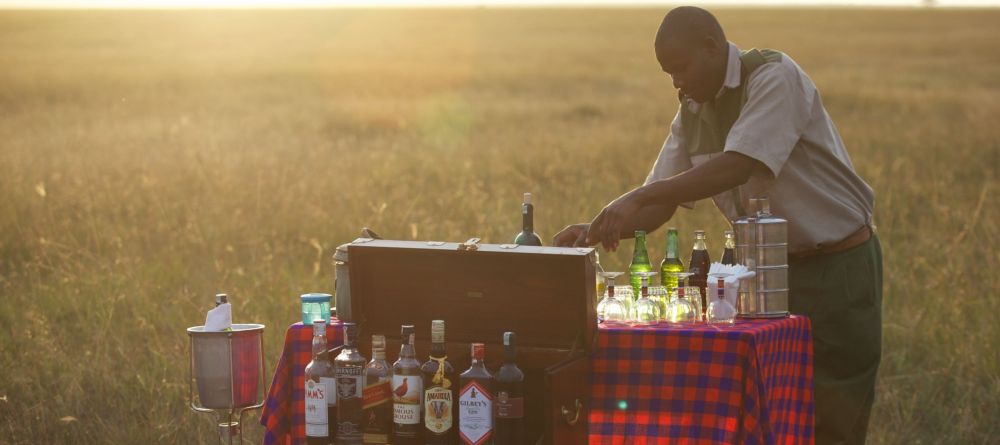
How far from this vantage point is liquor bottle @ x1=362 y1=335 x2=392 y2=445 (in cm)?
498

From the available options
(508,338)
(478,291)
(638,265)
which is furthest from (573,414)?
(638,265)

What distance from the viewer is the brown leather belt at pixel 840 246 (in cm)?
588

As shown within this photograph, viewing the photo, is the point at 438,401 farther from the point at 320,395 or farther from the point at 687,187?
the point at 687,187

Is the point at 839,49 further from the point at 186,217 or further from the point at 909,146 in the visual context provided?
the point at 186,217

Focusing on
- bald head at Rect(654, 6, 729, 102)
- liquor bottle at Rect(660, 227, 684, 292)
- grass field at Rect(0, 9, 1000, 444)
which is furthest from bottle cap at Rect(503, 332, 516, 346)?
grass field at Rect(0, 9, 1000, 444)

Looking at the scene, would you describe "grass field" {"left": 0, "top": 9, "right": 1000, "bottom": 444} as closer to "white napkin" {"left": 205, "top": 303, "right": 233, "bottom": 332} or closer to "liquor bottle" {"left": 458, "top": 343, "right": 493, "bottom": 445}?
"white napkin" {"left": 205, "top": 303, "right": 233, "bottom": 332}

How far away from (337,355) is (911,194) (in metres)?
8.95

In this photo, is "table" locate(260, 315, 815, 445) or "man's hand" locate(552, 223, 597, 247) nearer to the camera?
"table" locate(260, 315, 815, 445)

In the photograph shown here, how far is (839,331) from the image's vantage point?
591 cm

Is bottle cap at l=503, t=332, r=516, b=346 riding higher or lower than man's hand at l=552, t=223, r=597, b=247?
lower

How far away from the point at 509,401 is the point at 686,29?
1.66 metres

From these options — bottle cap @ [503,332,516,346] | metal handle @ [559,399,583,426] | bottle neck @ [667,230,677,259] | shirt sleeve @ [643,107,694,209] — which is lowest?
metal handle @ [559,399,583,426]

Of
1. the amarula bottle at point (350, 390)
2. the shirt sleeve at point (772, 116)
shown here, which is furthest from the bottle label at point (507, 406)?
the shirt sleeve at point (772, 116)

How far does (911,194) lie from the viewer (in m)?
13.1
